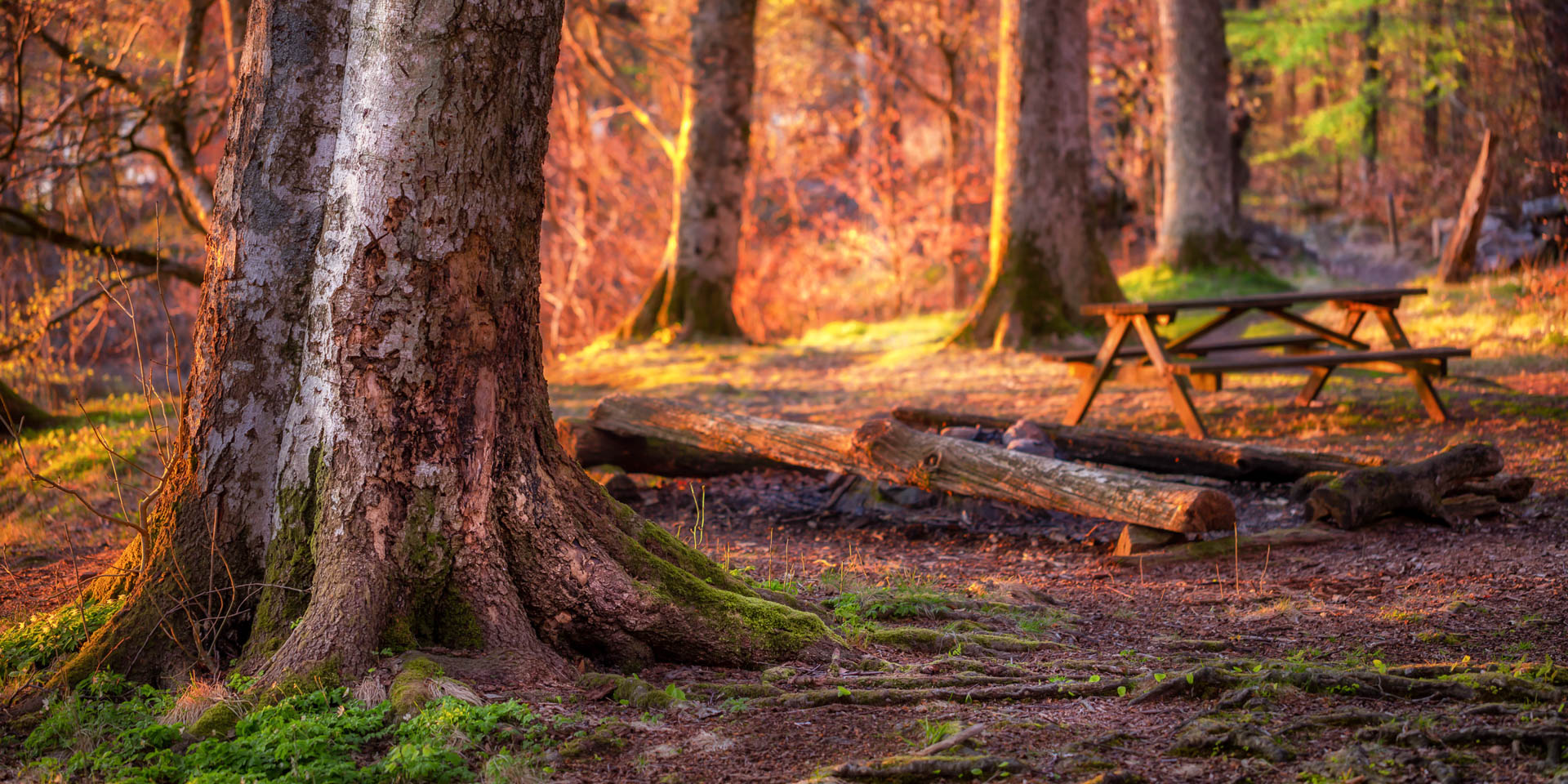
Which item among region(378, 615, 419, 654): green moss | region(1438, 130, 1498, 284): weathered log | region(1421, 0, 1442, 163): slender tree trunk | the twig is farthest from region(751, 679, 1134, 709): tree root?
region(1421, 0, 1442, 163): slender tree trunk

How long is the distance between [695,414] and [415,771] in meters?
4.22

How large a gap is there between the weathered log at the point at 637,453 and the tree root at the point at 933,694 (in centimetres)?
366

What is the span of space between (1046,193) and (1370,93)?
59.6ft

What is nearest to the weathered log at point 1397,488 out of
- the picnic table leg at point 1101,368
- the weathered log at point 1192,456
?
the weathered log at point 1192,456

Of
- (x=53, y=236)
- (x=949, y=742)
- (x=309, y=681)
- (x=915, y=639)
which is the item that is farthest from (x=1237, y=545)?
Result: (x=53, y=236)

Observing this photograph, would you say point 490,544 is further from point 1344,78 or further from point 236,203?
point 1344,78

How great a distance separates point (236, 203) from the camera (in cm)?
347

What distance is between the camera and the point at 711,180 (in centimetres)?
1390

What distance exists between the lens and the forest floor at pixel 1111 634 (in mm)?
2609

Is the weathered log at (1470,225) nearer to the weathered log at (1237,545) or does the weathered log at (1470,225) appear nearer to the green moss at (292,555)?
the weathered log at (1237,545)

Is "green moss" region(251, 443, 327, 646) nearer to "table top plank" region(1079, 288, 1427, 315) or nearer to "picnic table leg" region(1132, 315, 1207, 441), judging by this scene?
"table top plank" region(1079, 288, 1427, 315)

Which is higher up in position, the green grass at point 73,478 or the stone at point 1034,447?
the stone at point 1034,447

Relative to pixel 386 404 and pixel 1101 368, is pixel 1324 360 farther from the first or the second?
pixel 386 404

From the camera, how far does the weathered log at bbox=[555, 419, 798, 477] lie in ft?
22.3
